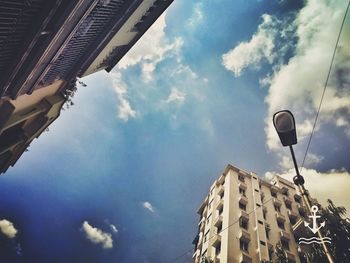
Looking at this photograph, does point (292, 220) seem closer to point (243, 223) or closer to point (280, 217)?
point (280, 217)

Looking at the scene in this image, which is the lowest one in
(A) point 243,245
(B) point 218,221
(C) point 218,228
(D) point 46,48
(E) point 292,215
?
(D) point 46,48

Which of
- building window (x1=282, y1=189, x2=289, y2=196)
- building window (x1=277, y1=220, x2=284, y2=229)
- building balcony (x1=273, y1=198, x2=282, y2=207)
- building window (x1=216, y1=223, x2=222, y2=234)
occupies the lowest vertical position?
building window (x1=216, y1=223, x2=222, y2=234)

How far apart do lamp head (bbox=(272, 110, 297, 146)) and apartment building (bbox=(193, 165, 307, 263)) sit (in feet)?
55.9

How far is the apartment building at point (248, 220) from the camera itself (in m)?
20.7

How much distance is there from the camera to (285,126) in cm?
432

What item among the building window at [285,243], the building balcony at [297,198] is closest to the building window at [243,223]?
the building window at [285,243]

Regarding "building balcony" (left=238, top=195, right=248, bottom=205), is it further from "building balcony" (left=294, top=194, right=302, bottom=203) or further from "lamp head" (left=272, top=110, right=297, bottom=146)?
"lamp head" (left=272, top=110, right=297, bottom=146)

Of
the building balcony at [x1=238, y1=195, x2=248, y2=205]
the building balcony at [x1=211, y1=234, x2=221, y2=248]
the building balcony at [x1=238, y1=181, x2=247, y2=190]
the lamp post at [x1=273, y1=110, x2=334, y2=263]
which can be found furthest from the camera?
the building balcony at [x1=238, y1=181, x2=247, y2=190]

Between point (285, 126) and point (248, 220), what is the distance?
2160 centimetres

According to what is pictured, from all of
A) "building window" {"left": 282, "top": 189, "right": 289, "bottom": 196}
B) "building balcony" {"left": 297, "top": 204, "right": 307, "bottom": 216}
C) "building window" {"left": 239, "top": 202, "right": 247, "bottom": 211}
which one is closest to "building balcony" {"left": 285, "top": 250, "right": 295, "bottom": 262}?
"building window" {"left": 239, "top": 202, "right": 247, "bottom": 211}

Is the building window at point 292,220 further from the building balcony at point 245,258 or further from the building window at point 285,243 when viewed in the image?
the building balcony at point 245,258

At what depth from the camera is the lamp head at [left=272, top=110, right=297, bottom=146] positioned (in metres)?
4.28

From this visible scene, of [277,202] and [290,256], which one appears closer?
[290,256]

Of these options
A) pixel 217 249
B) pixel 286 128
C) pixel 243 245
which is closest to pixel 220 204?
pixel 217 249
